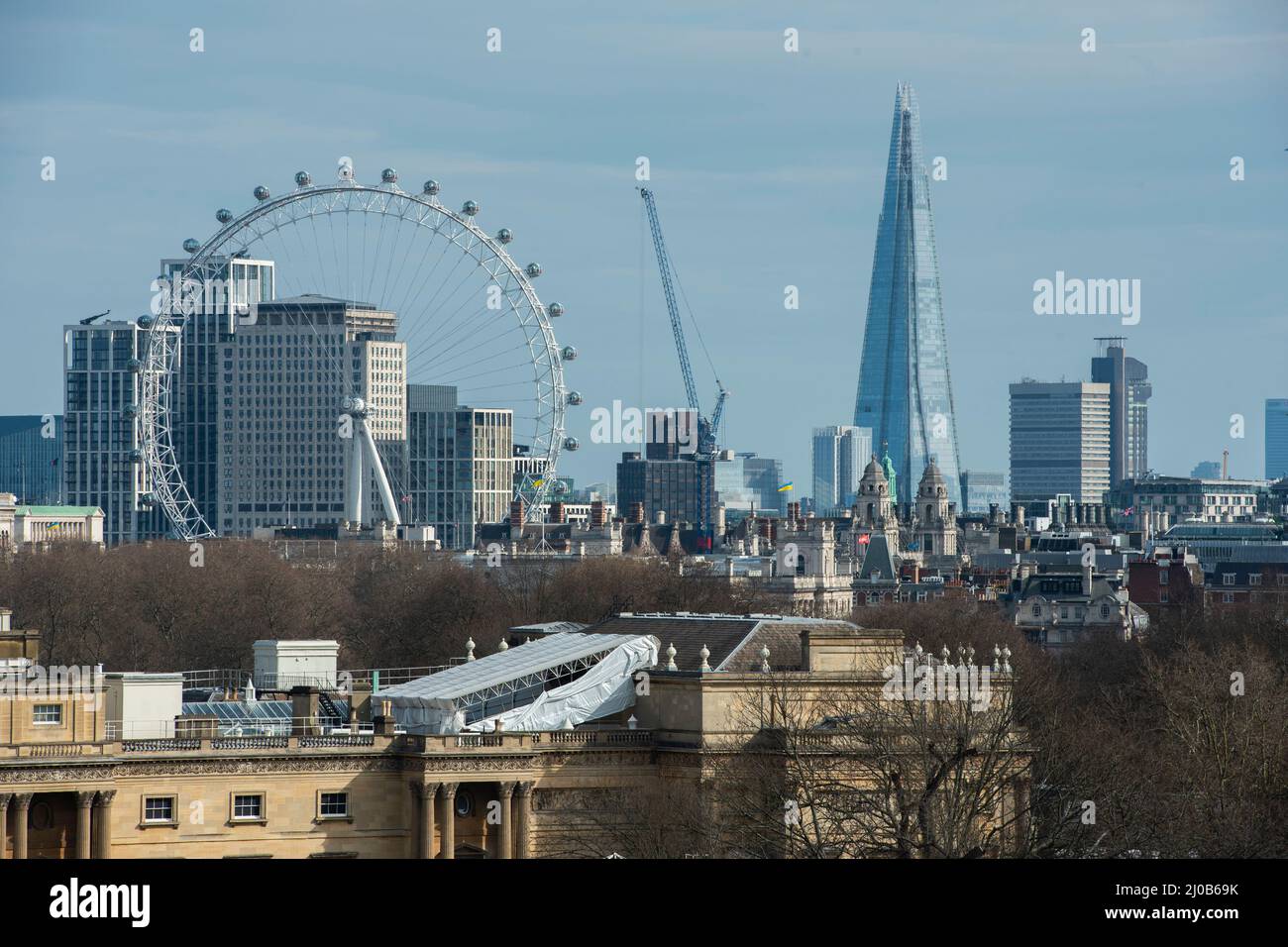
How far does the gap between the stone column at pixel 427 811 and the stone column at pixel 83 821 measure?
7.77m

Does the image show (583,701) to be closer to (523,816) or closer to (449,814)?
(523,816)

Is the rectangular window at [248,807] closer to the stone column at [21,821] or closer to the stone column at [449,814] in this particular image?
the stone column at [449,814]

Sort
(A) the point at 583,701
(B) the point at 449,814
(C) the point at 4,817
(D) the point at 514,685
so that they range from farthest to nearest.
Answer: (D) the point at 514,685
(A) the point at 583,701
(B) the point at 449,814
(C) the point at 4,817

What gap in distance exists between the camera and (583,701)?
241 feet

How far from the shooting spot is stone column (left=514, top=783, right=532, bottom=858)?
70625 mm

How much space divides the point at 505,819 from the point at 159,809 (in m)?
8.12

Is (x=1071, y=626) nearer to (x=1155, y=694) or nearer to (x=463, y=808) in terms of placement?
(x=1155, y=694)

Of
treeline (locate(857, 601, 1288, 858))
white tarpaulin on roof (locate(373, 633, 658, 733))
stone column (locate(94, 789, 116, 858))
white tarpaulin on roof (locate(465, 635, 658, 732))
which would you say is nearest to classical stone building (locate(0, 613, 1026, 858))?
stone column (locate(94, 789, 116, 858))

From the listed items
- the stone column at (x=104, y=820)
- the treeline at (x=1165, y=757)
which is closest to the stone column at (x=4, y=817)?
the stone column at (x=104, y=820)

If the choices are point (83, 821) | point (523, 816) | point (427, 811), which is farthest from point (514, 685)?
point (83, 821)

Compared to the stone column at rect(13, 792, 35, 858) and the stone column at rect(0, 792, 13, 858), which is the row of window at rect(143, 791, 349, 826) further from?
the stone column at rect(0, 792, 13, 858)
